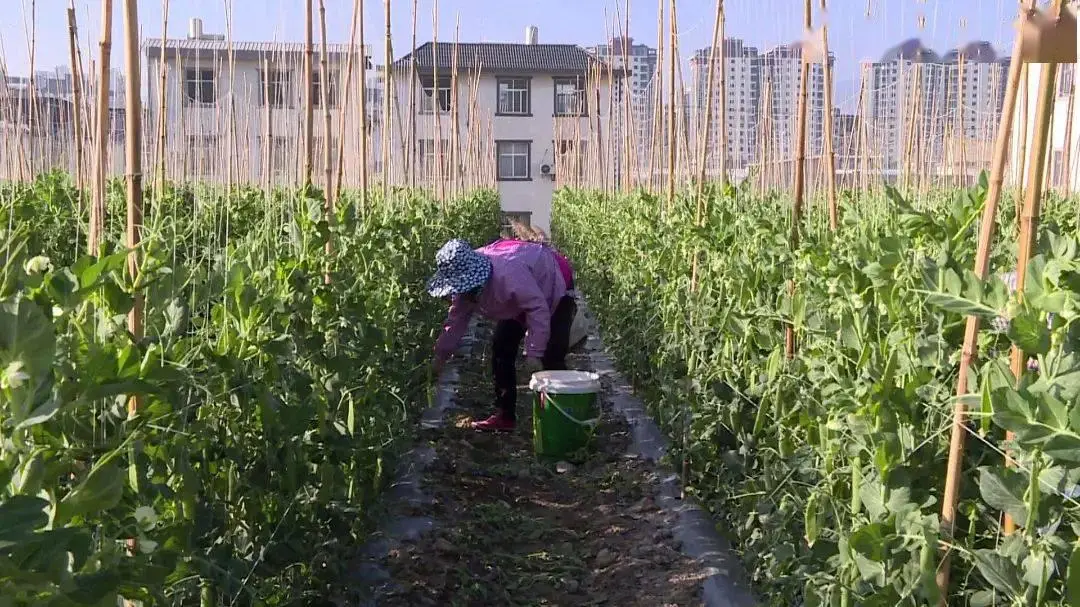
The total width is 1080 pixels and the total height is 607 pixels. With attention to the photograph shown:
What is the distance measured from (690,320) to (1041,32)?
8.17ft

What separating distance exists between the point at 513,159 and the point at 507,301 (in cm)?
2609

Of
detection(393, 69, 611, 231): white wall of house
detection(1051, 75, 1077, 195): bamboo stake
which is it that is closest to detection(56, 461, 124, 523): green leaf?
detection(1051, 75, 1077, 195): bamboo stake

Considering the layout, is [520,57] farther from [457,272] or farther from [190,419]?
[190,419]

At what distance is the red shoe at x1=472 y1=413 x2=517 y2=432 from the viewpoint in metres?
5.57

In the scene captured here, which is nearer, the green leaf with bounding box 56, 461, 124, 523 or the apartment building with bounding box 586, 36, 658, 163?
the green leaf with bounding box 56, 461, 124, 523

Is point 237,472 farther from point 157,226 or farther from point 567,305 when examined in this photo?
point 567,305

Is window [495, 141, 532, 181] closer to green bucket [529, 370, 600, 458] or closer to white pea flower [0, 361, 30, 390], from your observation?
green bucket [529, 370, 600, 458]

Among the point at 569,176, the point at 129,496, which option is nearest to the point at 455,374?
the point at 129,496

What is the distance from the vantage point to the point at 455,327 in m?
5.06

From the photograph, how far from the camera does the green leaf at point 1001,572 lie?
156 cm

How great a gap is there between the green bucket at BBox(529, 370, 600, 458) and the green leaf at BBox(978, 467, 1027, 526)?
3280mm

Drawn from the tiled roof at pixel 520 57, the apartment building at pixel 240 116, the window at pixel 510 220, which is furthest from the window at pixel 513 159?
the apartment building at pixel 240 116

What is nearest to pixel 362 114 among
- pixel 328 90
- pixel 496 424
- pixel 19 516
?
pixel 328 90

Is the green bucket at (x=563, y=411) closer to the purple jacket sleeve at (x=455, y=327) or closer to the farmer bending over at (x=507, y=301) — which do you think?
the farmer bending over at (x=507, y=301)
